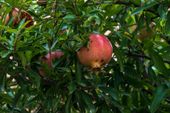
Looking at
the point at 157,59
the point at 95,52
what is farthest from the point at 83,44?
the point at 157,59

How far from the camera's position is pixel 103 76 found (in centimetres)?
140

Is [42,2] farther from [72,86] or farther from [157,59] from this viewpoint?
[157,59]

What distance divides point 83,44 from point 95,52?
0.05m

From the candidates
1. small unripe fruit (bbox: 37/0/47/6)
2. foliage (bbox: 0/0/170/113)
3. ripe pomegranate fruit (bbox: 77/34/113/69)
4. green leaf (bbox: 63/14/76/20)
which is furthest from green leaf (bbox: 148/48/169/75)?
small unripe fruit (bbox: 37/0/47/6)

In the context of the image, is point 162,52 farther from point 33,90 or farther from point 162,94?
point 33,90

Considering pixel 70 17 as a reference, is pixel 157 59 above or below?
below

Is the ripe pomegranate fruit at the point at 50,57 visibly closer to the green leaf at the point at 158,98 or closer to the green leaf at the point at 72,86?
the green leaf at the point at 72,86

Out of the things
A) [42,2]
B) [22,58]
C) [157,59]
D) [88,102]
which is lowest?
[88,102]

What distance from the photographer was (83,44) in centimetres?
117

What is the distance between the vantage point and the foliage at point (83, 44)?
1190 millimetres

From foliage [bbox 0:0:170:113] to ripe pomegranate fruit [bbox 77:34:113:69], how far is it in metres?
0.03

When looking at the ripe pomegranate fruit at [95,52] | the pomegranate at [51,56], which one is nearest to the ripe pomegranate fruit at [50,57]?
the pomegranate at [51,56]

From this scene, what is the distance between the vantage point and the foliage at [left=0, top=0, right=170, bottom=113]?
1.19 metres

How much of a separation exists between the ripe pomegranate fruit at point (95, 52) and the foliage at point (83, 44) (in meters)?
0.03
